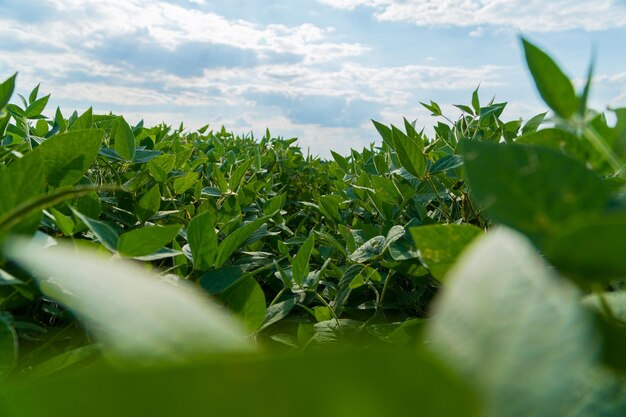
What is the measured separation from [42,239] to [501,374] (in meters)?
0.44

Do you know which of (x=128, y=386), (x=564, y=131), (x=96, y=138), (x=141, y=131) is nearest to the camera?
(x=128, y=386)

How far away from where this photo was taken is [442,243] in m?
0.37

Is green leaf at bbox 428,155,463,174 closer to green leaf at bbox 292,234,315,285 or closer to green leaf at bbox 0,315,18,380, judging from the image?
green leaf at bbox 292,234,315,285

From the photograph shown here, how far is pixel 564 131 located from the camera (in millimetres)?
411

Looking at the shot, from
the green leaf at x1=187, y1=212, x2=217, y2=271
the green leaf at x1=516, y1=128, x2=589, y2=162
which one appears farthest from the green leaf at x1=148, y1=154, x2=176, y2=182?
the green leaf at x1=516, y1=128, x2=589, y2=162

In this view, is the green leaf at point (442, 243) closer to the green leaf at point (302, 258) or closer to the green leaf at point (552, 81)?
the green leaf at point (552, 81)

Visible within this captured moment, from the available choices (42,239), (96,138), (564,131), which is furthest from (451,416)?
(96,138)

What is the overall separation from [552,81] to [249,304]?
0.34 m

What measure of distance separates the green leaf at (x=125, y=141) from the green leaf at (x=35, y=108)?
532 millimetres

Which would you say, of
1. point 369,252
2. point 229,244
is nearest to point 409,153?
point 369,252

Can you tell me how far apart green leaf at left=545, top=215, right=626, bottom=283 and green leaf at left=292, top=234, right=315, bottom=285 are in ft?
1.79

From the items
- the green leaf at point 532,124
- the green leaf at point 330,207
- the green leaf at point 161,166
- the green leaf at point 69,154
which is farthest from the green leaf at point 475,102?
the green leaf at point 69,154

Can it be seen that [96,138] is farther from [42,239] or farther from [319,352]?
[319,352]

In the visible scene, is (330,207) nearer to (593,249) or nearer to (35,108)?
(35,108)
